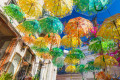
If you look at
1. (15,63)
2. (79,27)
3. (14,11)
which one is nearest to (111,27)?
(79,27)

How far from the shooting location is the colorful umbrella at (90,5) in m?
3.44

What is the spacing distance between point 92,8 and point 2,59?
6744mm

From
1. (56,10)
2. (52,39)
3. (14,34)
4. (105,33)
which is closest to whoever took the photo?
(56,10)

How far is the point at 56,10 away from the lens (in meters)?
3.93

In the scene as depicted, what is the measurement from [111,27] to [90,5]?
1.52 metres

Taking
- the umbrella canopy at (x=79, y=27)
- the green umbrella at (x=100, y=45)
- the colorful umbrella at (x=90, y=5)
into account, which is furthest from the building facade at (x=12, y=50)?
the colorful umbrella at (x=90, y=5)

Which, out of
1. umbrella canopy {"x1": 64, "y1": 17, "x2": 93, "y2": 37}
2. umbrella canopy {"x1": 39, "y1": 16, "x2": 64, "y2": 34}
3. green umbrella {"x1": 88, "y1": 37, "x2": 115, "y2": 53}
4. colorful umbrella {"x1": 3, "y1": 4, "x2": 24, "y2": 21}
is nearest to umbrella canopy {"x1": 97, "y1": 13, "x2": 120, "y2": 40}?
umbrella canopy {"x1": 64, "y1": 17, "x2": 93, "y2": 37}

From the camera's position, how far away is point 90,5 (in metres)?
3.67

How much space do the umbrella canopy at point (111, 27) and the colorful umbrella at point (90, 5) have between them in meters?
0.65

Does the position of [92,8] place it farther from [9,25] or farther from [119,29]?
[9,25]

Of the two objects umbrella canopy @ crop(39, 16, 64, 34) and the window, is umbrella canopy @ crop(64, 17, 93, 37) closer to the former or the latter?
umbrella canopy @ crop(39, 16, 64, 34)

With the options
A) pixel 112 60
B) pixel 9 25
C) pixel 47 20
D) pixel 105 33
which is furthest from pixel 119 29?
pixel 9 25

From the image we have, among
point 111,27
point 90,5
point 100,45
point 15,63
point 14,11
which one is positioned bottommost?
point 15,63

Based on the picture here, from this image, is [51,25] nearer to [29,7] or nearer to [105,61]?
[29,7]
